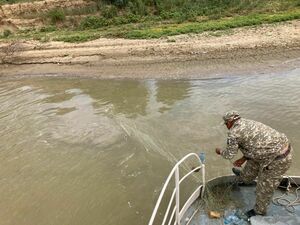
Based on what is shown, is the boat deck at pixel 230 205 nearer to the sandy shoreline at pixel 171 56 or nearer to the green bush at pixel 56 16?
the sandy shoreline at pixel 171 56

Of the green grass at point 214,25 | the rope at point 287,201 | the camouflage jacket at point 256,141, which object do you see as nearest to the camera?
the camouflage jacket at point 256,141

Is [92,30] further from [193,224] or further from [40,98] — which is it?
[193,224]

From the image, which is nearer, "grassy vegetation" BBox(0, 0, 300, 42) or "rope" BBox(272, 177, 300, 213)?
"rope" BBox(272, 177, 300, 213)

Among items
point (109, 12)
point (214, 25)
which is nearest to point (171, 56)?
point (214, 25)

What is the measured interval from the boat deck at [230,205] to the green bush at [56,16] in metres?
19.3

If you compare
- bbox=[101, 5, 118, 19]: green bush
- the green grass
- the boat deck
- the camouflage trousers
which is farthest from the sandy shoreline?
the camouflage trousers

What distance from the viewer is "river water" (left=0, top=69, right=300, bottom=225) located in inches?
330

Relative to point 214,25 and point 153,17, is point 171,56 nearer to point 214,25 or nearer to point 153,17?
→ point 214,25

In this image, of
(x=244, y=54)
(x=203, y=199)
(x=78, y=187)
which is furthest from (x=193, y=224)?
(x=244, y=54)

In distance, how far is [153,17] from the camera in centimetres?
2255

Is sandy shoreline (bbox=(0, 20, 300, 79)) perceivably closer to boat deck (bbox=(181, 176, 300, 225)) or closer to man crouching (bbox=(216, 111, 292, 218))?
boat deck (bbox=(181, 176, 300, 225))

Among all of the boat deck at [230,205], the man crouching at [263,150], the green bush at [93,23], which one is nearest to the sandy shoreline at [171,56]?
the green bush at [93,23]

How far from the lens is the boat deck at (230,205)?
618 centimetres

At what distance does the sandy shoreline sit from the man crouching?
9.13 m
